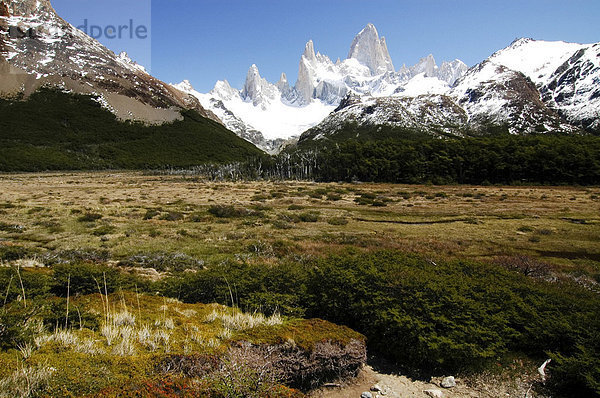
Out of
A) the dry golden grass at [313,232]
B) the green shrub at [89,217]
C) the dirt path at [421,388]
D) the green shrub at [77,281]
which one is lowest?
the dry golden grass at [313,232]

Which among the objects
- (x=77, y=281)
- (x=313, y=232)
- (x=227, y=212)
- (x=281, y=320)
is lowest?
(x=313, y=232)

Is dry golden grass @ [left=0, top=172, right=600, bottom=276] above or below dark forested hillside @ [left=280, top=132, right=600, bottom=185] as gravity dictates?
below

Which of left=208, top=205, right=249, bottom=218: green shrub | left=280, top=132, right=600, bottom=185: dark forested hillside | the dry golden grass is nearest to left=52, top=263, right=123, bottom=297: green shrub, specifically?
the dry golden grass

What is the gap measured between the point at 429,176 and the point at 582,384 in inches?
4315

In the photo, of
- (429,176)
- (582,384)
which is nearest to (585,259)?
(582,384)

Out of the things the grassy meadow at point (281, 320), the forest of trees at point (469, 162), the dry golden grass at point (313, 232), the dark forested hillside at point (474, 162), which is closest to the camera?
the grassy meadow at point (281, 320)

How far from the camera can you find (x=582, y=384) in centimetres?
675

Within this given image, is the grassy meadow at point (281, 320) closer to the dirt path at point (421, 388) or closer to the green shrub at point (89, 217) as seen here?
the dirt path at point (421, 388)

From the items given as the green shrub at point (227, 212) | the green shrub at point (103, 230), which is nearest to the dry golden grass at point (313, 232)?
the green shrub at point (103, 230)

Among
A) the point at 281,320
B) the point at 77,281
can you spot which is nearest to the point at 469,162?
the point at 281,320

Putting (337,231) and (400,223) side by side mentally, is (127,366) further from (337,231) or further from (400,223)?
(400,223)

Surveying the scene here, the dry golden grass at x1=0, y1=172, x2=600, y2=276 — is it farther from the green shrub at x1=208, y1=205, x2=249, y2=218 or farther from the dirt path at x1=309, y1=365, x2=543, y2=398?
the dirt path at x1=309, y1=365, x2=543, y2=398

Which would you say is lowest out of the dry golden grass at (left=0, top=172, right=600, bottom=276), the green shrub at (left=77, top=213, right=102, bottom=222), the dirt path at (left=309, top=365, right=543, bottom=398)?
the dry golden grass at (left=0, top=172, right=600, bottom=276)

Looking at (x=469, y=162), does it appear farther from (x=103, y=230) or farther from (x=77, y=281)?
(x=77, y=281)
